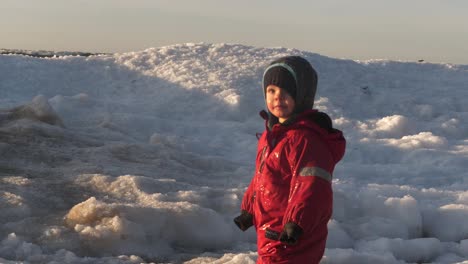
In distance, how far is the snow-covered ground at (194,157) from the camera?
5.14 m

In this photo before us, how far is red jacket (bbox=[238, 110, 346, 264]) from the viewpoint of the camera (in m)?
2.83

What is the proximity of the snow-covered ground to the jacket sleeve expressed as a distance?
5.14ft

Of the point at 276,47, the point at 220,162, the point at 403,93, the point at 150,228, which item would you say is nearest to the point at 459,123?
the point at 403,93

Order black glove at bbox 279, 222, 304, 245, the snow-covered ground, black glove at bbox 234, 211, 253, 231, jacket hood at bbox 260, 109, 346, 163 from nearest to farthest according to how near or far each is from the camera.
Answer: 1. black glove at bbox 279, 222, 304, 245
2. jacket hood at bbox 260, 109, 346, 163
3. black glove at bbox 234, 211, 253, 231
4. the snow-covered ground

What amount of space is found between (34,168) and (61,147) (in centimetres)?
97

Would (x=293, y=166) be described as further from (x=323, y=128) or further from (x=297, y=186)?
(x=323, y=128)

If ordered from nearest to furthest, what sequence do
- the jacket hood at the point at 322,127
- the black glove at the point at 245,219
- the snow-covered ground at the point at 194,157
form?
the jacket hood at the point at 322,127 < the black glove at the point at 245,219 < the snow-covered ground at the point at 194,157

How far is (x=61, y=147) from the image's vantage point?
785 centimetres

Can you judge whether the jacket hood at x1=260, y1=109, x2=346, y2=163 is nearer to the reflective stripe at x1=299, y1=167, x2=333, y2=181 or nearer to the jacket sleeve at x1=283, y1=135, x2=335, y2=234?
the jacket sleeve at x1=283, y1=135, x2=335, y2=234

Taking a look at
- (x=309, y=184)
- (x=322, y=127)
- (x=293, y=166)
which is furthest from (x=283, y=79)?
(x=309, y=184)

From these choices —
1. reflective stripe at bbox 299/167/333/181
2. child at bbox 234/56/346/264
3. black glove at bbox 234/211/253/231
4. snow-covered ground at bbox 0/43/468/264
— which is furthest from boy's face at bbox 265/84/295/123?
snow-covered ground at bbox 0/43/468/264

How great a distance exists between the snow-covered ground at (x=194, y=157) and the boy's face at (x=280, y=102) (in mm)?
1548

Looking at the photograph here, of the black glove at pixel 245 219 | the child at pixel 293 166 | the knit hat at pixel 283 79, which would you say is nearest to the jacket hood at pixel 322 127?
the child at pixel 293 166

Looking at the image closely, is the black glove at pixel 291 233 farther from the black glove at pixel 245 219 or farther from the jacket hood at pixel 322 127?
the black glove at pixel 245 219
